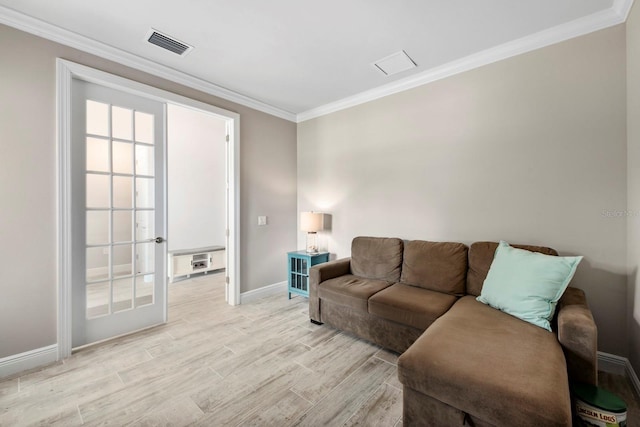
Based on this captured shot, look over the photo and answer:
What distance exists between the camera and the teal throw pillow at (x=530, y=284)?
168 cm

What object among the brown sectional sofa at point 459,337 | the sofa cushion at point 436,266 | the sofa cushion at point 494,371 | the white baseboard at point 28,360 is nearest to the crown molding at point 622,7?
the brown sectional sofa at point 459,337

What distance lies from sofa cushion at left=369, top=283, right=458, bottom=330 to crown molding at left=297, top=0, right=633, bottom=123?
2230 millimetres

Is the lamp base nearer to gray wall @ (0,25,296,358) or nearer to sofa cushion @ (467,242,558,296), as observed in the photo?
sofa cushion @ (467,242,558,296)

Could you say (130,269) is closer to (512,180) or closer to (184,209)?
(184,209)

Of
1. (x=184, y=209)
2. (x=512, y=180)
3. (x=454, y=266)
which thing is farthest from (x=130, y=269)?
(x=512, y=180)

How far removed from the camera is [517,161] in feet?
7.72

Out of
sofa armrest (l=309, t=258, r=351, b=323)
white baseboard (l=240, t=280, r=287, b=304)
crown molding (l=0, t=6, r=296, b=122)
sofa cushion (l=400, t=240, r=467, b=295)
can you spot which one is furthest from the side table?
crown molding (l=0, t=6, r=296, b=122)

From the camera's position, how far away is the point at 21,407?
1646mm

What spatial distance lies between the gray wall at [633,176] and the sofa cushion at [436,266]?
3.40 ft

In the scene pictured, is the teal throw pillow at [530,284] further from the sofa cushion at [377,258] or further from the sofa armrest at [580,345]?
the sofa cushion at [377,258]

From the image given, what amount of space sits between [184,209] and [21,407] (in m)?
3.78

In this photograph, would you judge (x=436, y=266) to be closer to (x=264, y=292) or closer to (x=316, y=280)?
(x=316, y=280)

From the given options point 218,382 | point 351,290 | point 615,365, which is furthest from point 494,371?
point 218,382

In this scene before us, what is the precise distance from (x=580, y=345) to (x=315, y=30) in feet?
9.12
